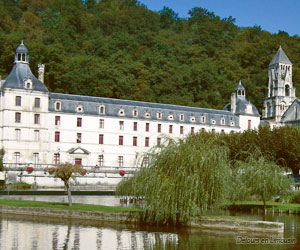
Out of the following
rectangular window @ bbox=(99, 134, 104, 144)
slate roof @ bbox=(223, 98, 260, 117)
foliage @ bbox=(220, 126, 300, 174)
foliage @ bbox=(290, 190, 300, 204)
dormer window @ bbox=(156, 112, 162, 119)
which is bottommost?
foliage @ bbox=(290, 190, 300, 204)

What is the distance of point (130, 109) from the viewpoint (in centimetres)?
6912

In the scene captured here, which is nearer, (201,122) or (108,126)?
(108,126)

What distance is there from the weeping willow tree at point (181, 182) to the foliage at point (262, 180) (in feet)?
31.9

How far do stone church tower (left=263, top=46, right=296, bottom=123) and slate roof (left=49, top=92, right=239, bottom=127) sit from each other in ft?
39.7

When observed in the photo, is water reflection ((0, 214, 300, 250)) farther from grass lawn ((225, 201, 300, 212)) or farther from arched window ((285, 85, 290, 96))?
arched window ((285, 85, 290, 96))

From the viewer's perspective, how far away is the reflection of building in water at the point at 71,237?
20.1 meters

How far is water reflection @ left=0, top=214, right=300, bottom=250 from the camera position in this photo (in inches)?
798

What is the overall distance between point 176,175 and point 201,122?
50342mm

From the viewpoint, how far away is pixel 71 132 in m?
64.4

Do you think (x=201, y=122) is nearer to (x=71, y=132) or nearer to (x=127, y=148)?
(x=127, y=148)

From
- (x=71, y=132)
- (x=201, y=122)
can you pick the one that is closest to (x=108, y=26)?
(x=201, y=122)

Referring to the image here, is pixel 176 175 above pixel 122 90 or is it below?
below

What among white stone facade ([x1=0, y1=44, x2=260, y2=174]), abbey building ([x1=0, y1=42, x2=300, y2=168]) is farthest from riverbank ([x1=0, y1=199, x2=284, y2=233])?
white stone facade ([x1=0, y1=44, x2=260, y2=174])

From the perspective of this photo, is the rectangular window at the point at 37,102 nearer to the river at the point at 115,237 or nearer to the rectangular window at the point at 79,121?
the rectangular window at the point at 79,121
